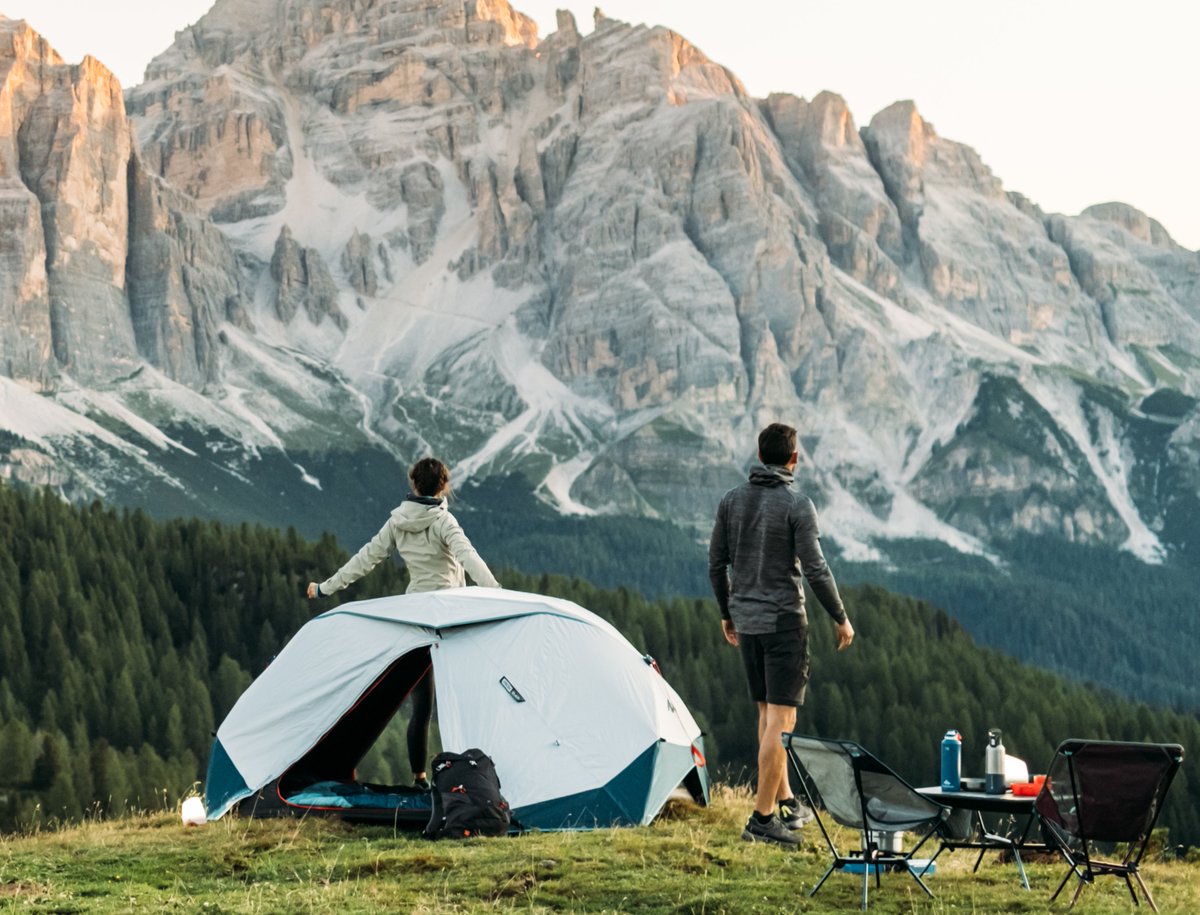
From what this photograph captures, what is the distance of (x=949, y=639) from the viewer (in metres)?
164

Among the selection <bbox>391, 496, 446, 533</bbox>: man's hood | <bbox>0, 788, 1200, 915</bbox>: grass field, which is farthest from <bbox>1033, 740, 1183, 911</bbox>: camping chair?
<bbox>391, 496, 446, 533</bbox>: man's hood

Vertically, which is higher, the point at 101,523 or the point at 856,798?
the point at 101,523

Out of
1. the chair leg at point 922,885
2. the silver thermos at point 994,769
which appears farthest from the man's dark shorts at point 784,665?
the chair leg at point 922,885

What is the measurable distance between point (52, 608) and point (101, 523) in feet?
64.5

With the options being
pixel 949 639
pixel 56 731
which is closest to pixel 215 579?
pixel 56 731

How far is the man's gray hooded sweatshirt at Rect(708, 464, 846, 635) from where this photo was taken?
19.1 m

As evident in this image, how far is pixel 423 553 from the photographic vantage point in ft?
78.2

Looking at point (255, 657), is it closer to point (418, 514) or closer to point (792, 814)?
point (418, 514)

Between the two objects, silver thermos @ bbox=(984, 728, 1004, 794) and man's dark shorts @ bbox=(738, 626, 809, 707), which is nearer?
silver thermos @ bbox=(984, 728, 1004, 794)

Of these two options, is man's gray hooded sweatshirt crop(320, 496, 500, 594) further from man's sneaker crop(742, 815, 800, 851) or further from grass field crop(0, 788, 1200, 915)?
man's sneaker crop(742, 815, 800, 851)

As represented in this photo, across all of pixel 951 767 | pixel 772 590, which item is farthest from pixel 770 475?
pixel 951 767

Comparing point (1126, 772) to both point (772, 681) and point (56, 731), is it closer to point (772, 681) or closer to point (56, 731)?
point (772, 681)

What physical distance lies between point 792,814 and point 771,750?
179 cm

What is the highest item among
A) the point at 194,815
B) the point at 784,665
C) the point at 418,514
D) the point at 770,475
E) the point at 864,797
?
the point at 418,514
